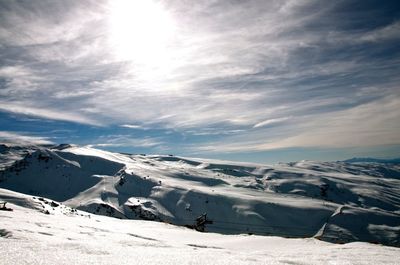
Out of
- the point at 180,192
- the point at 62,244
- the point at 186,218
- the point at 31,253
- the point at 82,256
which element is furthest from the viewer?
the point at 180,192

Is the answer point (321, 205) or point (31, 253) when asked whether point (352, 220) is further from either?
point (31, 253)

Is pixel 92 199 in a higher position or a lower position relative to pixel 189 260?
lower

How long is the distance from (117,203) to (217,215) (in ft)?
158

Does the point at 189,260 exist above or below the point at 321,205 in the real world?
above

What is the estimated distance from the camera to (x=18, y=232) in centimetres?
938

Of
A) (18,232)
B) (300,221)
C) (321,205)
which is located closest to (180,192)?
(300,221)

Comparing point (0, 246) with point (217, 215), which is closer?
point (0, 246)

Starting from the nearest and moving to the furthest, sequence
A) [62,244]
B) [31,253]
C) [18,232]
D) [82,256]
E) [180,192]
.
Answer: [31,253] < [82,256] < [62,244] < [18,232] < [180,192]

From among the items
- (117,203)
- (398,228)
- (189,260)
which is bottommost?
(398,228)

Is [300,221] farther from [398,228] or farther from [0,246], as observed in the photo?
[0,246]

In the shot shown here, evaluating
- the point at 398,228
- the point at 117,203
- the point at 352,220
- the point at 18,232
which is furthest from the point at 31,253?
the point at 398,228

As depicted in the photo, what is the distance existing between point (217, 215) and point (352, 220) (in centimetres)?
6335

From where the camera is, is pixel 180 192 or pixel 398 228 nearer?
pixel 398 228

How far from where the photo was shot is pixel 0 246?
720cm
